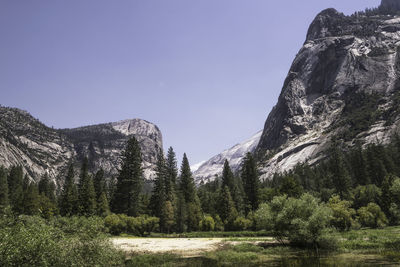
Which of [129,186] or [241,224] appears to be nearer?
[241,224]

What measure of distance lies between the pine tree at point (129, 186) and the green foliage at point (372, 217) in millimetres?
55938

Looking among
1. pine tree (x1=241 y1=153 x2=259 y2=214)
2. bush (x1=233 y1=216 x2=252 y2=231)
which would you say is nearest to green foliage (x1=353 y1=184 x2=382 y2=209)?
pine tree (x1=241 y1=153 x2=259 y2=214)

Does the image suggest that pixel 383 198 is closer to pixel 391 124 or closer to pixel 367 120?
pixel 391 124

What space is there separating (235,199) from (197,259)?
58.5m

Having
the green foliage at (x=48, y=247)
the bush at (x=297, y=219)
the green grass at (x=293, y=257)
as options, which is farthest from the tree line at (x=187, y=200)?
the green foliage at (x=48, y=247)

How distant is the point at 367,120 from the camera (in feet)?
617

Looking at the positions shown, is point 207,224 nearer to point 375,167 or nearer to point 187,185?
point 187,185

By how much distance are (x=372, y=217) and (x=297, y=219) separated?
41.3 meters

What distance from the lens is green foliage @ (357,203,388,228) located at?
208ft

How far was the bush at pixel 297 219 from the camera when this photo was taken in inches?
1351

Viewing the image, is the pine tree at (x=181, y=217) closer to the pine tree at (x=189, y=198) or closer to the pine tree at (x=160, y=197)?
the pine tree at (x=189, y=198)

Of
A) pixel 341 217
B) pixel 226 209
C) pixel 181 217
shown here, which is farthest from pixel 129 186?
pixel 341 217

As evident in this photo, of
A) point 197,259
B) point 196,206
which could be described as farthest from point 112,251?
point 196,206

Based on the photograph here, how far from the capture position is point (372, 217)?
209ft
